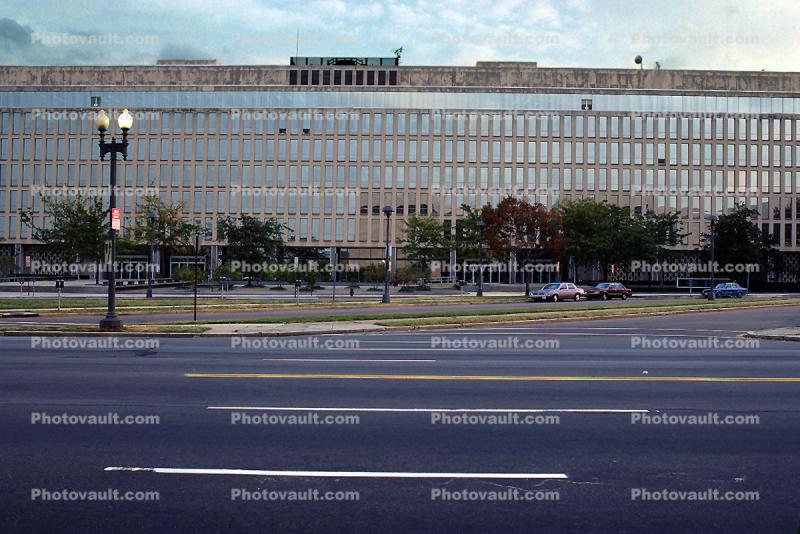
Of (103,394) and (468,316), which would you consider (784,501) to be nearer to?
(103,394)

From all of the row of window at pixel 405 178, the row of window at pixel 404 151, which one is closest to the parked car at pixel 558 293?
the row of window at pixel 405 178

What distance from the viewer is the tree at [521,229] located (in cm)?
5300

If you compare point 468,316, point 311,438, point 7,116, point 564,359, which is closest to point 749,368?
point 564,359

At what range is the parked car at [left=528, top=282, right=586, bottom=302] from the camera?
4316 centimetres

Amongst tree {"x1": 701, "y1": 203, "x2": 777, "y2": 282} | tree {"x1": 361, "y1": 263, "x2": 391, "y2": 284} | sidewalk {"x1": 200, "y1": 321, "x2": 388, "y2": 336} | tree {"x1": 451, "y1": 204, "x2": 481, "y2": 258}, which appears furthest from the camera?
tree {"x1": 451, "y1": 204, "x2": 481, "y2": 258}

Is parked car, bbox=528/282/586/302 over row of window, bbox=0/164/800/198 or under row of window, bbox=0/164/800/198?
under

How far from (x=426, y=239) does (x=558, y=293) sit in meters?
25.3

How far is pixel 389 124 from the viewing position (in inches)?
3172

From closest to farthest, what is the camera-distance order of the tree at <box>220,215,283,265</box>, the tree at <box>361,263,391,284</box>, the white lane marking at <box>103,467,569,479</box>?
the white lane marking at <box>103,467,569,479</box>
the tree at <box>220,215,283,265</box>
the tree at <box>361,263,391,284</box>

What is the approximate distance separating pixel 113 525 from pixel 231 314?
2517 centimetres

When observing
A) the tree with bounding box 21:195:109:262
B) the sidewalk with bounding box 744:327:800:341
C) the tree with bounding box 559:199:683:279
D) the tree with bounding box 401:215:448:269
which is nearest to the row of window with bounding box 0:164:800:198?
the tree with bounding box 401:215:448:269

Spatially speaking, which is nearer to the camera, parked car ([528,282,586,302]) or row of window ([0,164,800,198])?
parked car ([528,282,586,302])

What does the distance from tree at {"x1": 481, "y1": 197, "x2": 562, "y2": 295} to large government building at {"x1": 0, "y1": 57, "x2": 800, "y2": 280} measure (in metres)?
26.7

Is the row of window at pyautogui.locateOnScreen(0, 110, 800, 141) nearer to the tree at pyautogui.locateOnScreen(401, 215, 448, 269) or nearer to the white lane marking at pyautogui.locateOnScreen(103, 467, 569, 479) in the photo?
the tree at pyautogui.locateOnScreen(401, 215, 448, 269)
